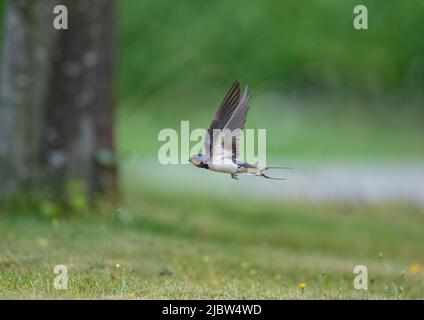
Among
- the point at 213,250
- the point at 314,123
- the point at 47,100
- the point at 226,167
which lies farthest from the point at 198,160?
the point at 314,123

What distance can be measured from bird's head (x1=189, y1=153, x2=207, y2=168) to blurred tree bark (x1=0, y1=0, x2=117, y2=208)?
13.6 feet

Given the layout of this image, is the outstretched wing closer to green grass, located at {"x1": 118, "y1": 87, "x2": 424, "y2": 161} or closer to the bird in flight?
the bird in flight

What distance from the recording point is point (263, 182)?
48.2ft

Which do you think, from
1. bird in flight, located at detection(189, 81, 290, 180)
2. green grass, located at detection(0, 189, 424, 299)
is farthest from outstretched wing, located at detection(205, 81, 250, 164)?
green grass, located at detection(0, 189, 424, 299)

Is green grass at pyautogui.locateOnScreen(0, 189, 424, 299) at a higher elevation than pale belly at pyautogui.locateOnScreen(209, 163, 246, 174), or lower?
lower

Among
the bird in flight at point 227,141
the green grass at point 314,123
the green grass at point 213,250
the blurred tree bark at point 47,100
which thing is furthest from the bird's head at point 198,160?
the green grass at point 314,123

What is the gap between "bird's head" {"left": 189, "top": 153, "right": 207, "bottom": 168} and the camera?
17.7ft

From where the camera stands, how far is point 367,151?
16.9 meters

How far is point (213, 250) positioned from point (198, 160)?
274 centimetres

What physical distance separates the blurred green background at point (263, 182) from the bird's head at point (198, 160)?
0.76m

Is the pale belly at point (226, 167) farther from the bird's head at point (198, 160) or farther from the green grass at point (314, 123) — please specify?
the green grass at point (314, 123)
